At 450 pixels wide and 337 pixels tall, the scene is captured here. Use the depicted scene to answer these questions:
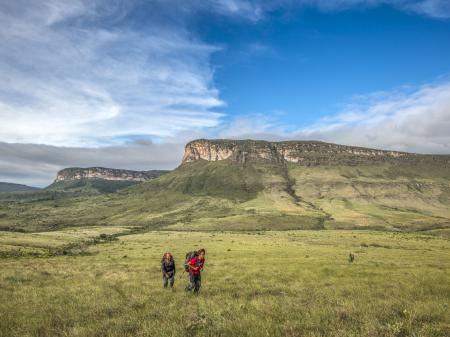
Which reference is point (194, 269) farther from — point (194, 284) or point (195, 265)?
point (194, 284)

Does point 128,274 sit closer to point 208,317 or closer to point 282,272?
point 282,272

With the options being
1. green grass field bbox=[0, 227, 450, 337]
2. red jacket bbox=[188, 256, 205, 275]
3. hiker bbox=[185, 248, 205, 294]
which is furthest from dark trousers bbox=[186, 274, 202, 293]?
green grass field bbox=[0, 227, 450, 337]

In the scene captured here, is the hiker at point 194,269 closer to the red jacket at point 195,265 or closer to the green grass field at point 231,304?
the red jacket at point 195,265

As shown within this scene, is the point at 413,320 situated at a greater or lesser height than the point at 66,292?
greater

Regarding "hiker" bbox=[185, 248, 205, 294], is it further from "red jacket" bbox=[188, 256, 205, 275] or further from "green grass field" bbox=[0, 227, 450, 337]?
"green grass field" bbox=[0, 227, 450, 337]

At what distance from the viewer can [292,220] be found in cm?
18150

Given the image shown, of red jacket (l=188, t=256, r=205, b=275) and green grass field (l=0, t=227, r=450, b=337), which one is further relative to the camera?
red jacket (l=188, t=256, r=205, b=275)

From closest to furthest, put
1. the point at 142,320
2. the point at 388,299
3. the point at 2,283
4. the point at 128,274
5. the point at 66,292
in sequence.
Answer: the point at 142,320, the point at 388,299, the point at 66,292, the point at 2,283, the point at 128,274

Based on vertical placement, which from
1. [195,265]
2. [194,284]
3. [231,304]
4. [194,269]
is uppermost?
[195,265]

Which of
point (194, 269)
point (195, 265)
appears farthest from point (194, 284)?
point (195, 265)

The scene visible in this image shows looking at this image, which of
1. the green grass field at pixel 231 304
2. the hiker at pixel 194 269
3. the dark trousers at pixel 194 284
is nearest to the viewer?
the green grass field at pixel 231 304

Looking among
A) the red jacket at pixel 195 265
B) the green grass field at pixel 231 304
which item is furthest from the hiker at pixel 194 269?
the green grass field at pixel 231 304

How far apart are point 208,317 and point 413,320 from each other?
319 inches

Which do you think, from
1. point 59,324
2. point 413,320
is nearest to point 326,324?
point 413,320
